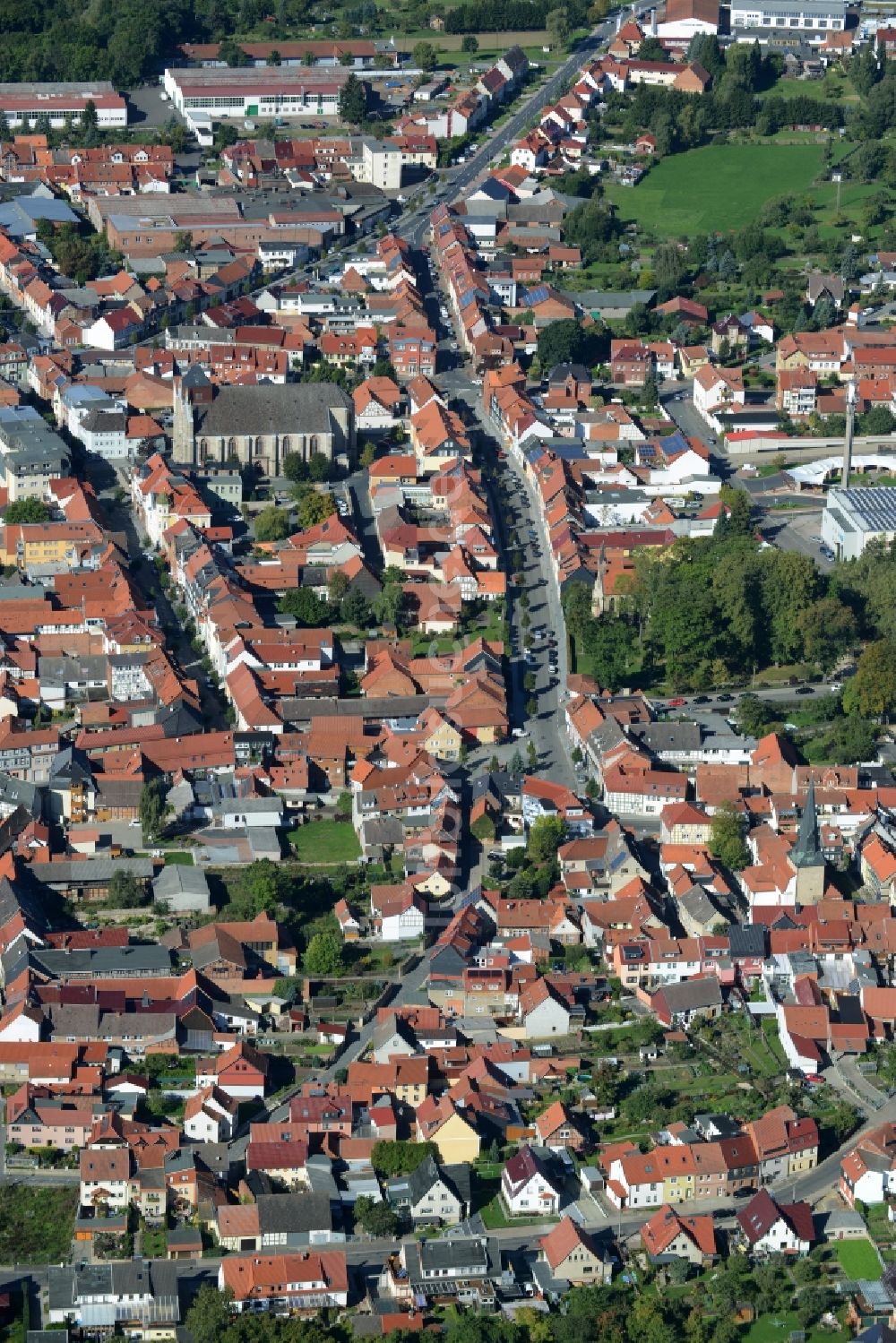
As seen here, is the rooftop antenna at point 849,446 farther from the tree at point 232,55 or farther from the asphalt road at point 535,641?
the tree at point 232,55

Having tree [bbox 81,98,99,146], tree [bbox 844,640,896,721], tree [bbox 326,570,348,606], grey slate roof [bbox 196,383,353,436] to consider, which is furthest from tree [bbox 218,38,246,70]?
tree [bbox 844,640,896,721]

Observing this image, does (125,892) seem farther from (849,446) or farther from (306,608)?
(849,446)

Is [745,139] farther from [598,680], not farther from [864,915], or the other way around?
[864,915]

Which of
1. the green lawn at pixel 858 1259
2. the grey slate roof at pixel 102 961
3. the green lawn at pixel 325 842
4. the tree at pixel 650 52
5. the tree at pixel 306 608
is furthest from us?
the tree at pixel 650 52

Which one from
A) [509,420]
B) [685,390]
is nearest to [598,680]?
[509,420]

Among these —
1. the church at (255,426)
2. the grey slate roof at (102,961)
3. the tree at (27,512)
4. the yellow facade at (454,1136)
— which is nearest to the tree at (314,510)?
the church at (255,426)

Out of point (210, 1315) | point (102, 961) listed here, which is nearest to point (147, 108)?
point (102, 961)
